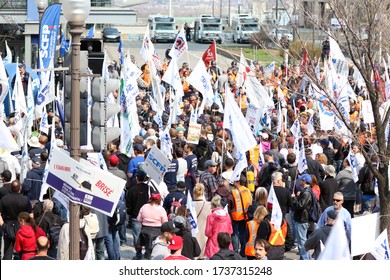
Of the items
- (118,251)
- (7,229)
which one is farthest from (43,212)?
(118,251)

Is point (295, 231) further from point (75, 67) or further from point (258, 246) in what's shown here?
point (75, 67)

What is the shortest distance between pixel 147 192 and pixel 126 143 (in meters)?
2.96

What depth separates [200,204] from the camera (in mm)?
15141

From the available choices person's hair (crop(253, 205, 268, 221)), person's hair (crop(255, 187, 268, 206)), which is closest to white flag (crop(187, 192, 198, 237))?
person's hair (crop(253, 205, 268, 221))

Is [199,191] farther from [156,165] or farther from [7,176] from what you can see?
[7,176]

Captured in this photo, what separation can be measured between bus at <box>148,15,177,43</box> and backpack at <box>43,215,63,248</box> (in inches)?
2237

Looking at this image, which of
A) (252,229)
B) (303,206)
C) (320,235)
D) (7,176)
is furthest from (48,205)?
(303,206)

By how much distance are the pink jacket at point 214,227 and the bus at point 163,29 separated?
56.8 metres

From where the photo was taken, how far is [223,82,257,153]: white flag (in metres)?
17.4

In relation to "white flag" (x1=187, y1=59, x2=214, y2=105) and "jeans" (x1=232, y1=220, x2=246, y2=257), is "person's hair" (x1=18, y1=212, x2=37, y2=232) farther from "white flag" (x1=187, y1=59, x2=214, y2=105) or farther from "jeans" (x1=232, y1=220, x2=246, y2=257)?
"white flag" (x1=187, y1=59, x2=214, y2=105)

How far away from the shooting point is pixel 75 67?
11492 mm

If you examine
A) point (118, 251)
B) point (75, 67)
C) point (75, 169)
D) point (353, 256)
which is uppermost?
point (75, 67)

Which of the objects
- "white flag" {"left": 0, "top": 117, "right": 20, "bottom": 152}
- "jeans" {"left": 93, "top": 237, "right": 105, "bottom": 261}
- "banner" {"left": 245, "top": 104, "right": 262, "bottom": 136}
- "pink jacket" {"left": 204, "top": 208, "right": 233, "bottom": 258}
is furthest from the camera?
"banner" {"left": 245, "top": 104, "right": 262, "bottom": 136}

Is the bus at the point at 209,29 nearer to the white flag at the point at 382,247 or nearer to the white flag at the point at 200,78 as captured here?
the white flag at the point at 200,78
